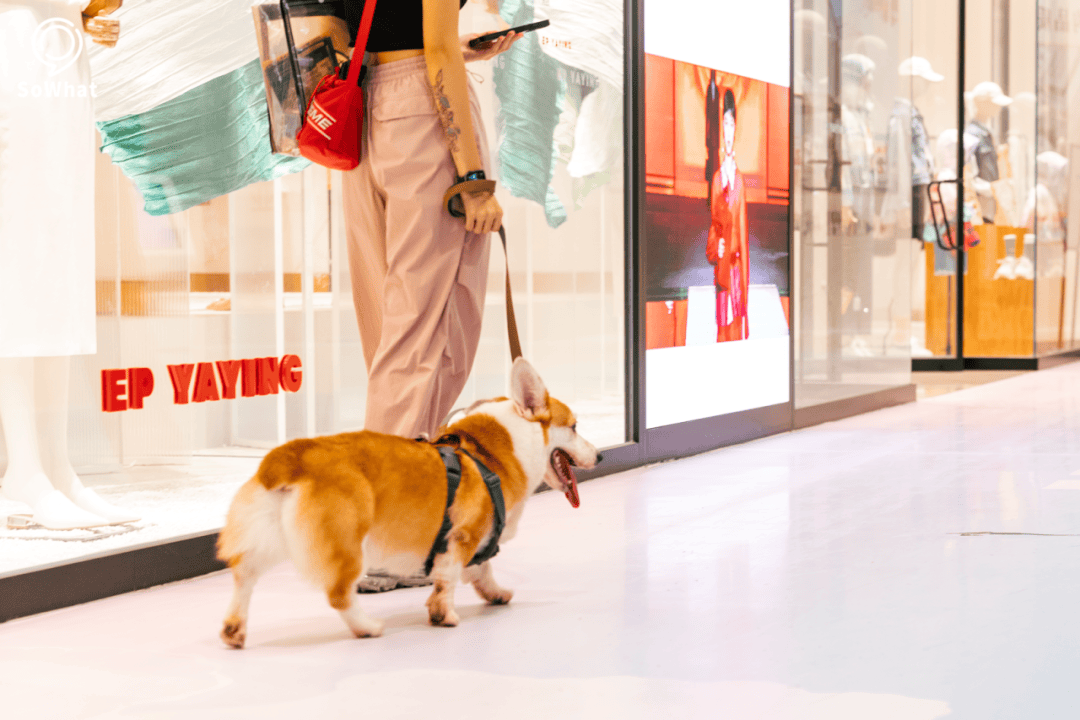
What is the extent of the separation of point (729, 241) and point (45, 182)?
3.35 metres

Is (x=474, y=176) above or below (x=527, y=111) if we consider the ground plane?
below

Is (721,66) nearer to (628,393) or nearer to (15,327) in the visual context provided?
(628,393)

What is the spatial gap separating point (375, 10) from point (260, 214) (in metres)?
0.85

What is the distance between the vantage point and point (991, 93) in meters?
11.5

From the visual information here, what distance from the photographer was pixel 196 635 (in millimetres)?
2439

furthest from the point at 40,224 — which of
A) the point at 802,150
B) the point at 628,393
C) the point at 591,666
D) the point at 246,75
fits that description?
the point at 802,150

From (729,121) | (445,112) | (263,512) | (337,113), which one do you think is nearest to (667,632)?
(263,512)

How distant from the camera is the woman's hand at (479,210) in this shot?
9.04 ft

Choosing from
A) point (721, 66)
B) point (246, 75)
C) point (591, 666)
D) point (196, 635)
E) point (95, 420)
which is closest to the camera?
point (591, 666)

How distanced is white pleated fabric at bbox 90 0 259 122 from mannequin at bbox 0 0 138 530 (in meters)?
0.05

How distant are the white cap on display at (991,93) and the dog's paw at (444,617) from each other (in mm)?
10400

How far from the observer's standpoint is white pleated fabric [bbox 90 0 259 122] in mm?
2898

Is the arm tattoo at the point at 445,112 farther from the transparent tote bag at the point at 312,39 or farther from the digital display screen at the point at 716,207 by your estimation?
the digital display screen at the point at 716,207

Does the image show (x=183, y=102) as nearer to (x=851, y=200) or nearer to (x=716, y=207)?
(x=716, y=207)
